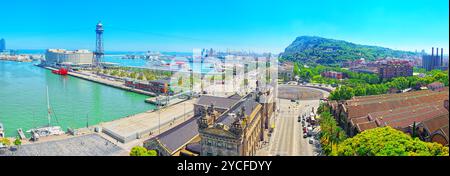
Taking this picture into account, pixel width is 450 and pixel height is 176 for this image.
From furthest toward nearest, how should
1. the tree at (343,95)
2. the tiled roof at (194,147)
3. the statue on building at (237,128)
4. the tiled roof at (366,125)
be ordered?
the tree at (343,95) → the tiled roof at (366,125) → the tiled roof at (194,147) → the statue on building at (237,128)

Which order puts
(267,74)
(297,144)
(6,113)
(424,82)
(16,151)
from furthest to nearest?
(267,74) < (424,82) < (6,113) < (297,144) < (16,151)

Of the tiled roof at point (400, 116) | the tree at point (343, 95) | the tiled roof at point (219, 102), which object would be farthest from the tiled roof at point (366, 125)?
the tree at point (343, 95)

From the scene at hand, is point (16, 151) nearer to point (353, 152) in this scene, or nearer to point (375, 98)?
point (353, 152)

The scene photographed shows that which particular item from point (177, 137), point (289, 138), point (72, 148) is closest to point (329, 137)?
point (289, 138)

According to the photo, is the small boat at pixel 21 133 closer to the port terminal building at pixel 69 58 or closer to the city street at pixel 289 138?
the city street at pixel 289 138

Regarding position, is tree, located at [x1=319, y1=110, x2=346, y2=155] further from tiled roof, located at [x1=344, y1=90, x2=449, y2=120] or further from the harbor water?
the harbor water

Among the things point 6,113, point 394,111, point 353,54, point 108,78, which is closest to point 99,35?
point 108,78
